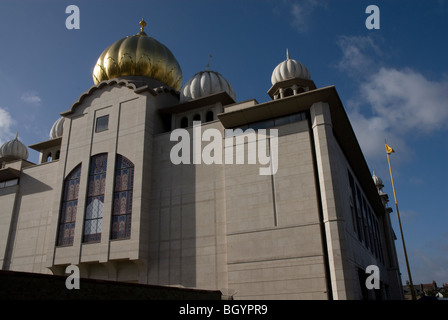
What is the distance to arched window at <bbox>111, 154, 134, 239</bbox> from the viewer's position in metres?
21.4

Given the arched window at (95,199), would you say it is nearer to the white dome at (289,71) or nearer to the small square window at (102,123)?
the small square window at (102,123)

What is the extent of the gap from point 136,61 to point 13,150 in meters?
15.3

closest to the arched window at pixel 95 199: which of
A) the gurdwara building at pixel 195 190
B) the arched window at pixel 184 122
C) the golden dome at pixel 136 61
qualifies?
the gurdwara building at pixel 195 190

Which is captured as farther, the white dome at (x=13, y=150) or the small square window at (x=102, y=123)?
the white dome at (x=13, y=150)

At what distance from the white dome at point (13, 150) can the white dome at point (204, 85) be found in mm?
17929

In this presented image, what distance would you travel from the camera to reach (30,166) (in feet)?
93.5

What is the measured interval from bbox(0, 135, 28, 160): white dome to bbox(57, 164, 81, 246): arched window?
1269cm

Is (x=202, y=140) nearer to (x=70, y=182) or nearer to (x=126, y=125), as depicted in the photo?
(x=126, y=125)

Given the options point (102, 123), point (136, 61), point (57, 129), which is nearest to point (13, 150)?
point (57, 129)

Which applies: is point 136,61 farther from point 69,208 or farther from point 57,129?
point 69,208

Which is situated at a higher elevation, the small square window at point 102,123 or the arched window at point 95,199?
the small square window at point 102,123

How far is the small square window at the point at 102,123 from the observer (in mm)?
24625
